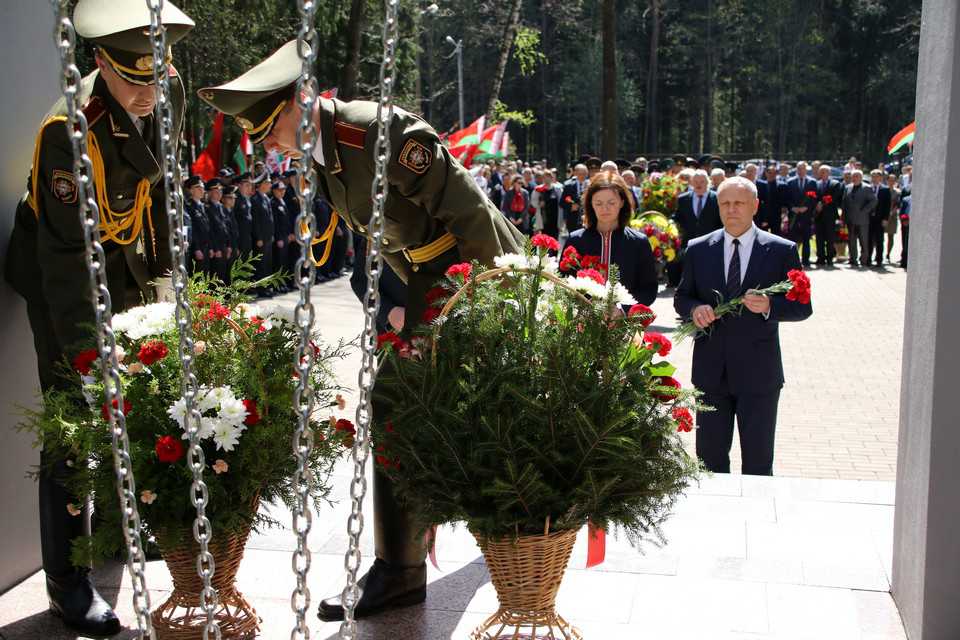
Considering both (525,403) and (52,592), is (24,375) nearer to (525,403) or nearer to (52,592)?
(52,592)

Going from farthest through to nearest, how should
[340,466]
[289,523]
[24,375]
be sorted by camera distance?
[340,466] < [289,523] < [24,375]

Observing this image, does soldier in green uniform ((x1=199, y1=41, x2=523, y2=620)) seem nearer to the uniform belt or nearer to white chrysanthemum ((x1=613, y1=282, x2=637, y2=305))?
the uniform belt

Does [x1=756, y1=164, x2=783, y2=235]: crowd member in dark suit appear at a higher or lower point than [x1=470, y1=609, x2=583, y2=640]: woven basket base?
higher

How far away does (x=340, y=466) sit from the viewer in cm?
584

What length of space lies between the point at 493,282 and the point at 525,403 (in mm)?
470

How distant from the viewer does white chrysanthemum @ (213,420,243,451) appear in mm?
3156

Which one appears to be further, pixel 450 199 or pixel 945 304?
pixel 450 199

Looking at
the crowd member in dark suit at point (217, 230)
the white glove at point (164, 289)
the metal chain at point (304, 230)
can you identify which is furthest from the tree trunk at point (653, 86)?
the metal chain at point (304, 230)

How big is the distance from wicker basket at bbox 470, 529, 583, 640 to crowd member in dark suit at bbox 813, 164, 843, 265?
60.5ft

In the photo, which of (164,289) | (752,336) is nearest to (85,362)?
(164,289)

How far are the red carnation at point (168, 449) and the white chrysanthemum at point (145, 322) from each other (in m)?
0.41

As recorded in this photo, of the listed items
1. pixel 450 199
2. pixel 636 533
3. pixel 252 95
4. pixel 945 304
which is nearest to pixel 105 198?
pixel 252 95

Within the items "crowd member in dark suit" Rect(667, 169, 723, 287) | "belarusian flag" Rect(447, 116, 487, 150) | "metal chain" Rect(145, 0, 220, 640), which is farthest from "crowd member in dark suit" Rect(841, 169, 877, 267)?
"metal chain" Rect(145, 0, 220, 640)

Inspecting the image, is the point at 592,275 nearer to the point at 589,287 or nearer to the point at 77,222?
the point at 589,287
